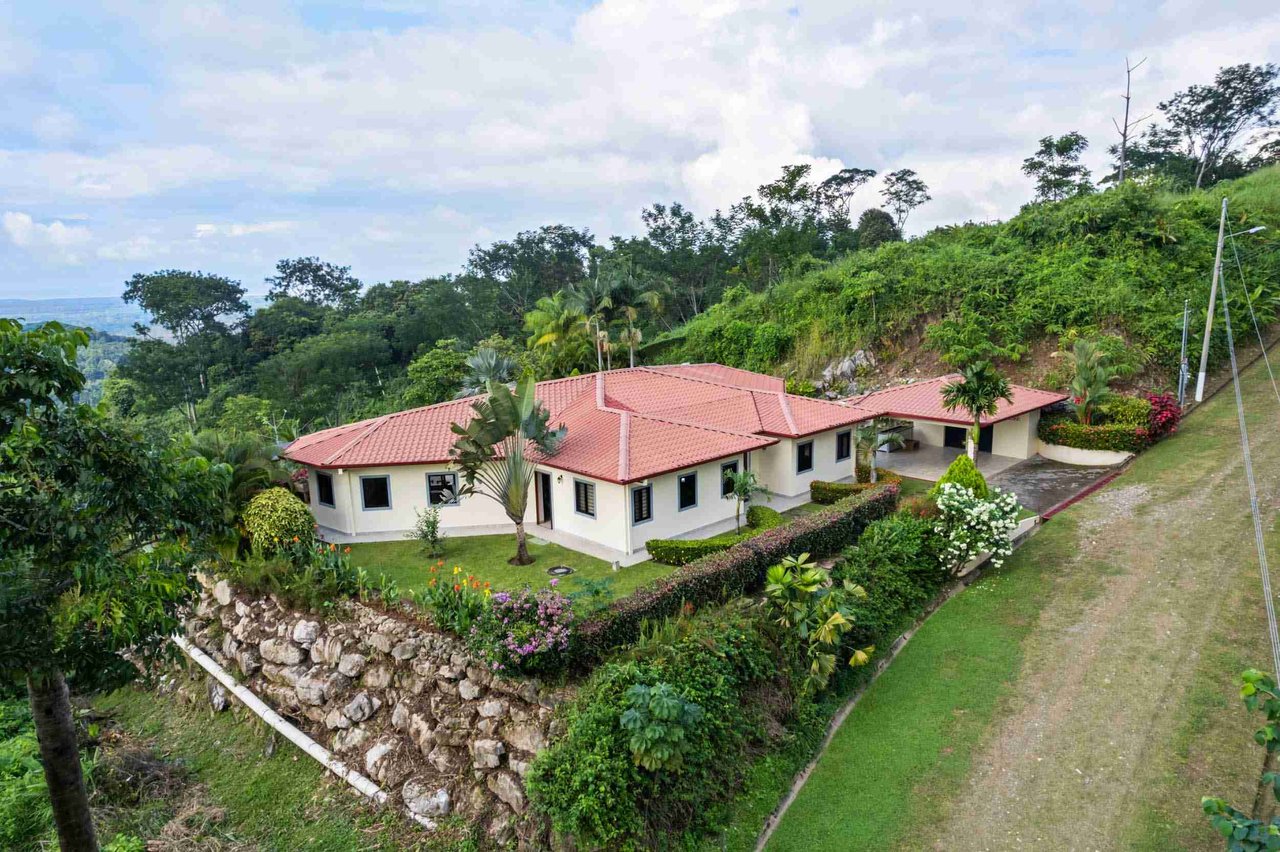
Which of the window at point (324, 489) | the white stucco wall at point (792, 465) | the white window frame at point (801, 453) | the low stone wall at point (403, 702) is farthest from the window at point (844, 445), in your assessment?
the window at point (324, 489)

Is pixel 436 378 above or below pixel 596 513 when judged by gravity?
above

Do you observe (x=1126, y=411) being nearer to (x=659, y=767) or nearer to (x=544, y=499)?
(x=544, y=499)

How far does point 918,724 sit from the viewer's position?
12336 millimetres

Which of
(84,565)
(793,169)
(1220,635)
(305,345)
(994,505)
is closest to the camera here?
(84,565)

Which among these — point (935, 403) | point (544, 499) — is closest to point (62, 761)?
point (544, 499)

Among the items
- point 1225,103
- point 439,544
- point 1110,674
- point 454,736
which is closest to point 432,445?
point 439,544

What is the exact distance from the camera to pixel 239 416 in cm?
3600

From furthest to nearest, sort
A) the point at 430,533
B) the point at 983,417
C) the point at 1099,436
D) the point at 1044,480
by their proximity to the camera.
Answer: the point at 983,417, the point at 1099,436, the point at 1044,480, the point at 430,533

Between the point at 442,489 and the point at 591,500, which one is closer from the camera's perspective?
the point at 591,500

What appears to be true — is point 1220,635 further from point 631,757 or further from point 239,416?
point 239,416

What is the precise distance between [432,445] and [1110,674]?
1705cm

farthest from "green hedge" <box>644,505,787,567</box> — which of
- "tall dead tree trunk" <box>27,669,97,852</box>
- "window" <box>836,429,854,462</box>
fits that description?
"tall dead tree trunk" <box>27,669,97,852</box>

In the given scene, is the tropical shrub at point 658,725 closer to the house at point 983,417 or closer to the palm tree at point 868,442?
the palm tree at point 868,442

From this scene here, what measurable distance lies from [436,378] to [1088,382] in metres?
28.7
